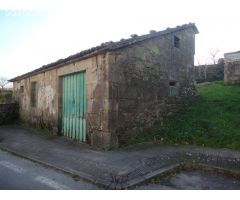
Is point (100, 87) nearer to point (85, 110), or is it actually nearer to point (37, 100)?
point (85, 110)

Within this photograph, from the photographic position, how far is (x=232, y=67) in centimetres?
1509

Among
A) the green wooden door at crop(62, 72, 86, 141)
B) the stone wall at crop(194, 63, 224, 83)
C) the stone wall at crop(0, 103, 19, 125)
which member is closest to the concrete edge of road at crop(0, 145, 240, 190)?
the green wooden door at crop(62, 72, 86, 141)

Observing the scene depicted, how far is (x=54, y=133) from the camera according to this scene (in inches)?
431

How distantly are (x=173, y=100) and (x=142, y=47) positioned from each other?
9.57 ft

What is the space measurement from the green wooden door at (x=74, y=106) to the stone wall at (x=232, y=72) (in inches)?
377

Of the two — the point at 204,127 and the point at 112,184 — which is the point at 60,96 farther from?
the point at 112,184

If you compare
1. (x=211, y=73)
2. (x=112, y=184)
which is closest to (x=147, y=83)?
(x=112, y=184)

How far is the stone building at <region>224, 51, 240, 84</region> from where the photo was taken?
14.9 metres

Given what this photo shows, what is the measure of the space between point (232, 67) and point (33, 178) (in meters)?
13.2

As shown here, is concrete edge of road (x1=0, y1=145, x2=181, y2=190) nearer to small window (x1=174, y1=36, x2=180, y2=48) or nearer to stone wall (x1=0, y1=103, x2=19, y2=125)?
small window (x1=174, y1=36, x2=180, y2=48)

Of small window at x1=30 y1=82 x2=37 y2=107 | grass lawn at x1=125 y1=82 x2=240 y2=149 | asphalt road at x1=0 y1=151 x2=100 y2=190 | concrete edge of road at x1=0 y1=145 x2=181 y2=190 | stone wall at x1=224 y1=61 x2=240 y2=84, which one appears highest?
stone wall at x1=224 y1=61 x2=240 y2=84

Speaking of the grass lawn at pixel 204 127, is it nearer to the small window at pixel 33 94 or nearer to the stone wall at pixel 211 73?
the small window at pixel 33 94

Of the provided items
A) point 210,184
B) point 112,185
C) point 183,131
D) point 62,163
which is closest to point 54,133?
point 62,163

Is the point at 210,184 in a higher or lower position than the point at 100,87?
lower
